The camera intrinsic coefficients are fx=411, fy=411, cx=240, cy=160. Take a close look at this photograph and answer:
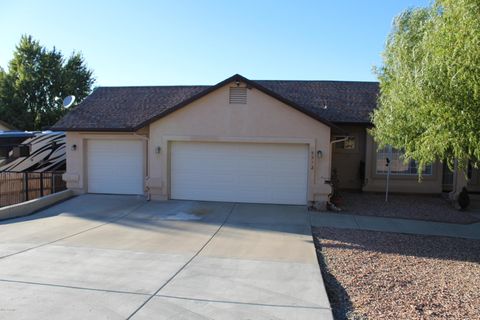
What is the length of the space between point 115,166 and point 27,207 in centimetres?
387

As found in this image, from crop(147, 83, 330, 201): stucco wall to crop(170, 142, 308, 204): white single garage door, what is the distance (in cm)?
32

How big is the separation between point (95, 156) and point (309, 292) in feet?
40.5

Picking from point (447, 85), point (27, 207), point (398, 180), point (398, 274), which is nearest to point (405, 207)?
point (398, 180)

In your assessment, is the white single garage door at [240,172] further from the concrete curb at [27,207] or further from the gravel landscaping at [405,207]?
the concrete curb at [27,207]

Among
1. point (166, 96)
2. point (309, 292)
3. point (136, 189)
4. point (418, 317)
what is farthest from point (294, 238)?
point (166, 96)

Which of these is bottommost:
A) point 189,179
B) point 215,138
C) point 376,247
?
point 376,247

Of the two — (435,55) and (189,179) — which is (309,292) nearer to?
(435,55)

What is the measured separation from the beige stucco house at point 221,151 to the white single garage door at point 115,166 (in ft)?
0.13

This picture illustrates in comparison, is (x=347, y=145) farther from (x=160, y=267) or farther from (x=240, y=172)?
(x=160, y=267)

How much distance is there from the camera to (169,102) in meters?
18.0

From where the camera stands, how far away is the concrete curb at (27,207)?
1212 centimetres

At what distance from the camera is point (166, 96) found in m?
18.7

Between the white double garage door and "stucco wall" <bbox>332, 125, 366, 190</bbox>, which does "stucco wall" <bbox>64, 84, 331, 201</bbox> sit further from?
"stucco wall" <bbox>332, 125, 366, 190</bbox>

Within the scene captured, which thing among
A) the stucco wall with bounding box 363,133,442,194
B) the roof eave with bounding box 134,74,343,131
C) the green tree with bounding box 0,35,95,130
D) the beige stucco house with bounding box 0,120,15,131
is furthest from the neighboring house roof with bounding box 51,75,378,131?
the green tree with bounding box 0,35,95,130
